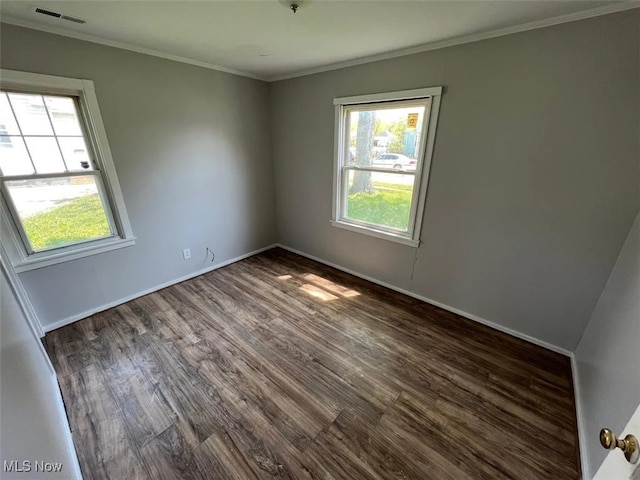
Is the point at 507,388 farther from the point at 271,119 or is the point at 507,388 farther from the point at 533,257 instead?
the point at 271,119

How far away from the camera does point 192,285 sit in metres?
2.99

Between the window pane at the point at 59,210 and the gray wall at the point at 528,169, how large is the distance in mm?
2535

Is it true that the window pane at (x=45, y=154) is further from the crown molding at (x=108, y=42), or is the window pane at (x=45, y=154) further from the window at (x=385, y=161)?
the window at (x=385, y=161)

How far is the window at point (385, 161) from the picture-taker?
2342 millimetres

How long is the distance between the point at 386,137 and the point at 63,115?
280 cm

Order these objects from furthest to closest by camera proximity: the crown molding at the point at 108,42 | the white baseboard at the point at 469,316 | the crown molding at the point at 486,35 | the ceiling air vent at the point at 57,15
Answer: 1. the white baseboard at the point at 469,316
2. the crown molding at the point at 108,42
3. the ceiling air vent at the point at 57,15
4. the crown molding at the point at 486,35

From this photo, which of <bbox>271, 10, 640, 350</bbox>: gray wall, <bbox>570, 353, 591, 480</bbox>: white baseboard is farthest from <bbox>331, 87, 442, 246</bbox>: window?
<bbox>570, 353, 591, 480</bbox>: white baseboard

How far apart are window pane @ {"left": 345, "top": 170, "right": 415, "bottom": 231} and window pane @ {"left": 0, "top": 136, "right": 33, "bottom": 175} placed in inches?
110

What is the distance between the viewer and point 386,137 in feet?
8.54

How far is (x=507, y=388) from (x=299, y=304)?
1778 millimetres

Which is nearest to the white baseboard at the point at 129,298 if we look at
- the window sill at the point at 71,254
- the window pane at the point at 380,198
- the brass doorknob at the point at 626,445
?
the window sill at the point at 71,254

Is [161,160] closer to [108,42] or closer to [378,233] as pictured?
[108,42]

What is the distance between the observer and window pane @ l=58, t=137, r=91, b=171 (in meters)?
2.12

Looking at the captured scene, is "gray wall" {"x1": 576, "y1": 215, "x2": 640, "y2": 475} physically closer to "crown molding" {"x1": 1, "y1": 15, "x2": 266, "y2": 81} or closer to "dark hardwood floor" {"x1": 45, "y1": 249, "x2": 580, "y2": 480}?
"dark hardwood floor" {"x1": 45, "y1": 249, "x2": 580, "y2": 480}
